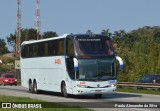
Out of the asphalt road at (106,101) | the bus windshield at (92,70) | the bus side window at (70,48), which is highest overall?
the bus side window at (70,48)

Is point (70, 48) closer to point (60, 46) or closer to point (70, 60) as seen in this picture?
point (70, 60)

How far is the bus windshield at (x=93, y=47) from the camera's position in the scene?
90.7 ft

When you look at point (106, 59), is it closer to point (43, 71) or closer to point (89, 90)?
point (89, 90)

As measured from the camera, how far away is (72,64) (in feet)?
92.3

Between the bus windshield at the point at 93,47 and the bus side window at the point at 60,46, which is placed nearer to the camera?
the bus windshield at the point at 93,47

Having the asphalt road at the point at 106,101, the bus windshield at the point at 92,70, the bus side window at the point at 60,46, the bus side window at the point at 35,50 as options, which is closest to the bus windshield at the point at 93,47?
the bus windshield at the point at 92,70

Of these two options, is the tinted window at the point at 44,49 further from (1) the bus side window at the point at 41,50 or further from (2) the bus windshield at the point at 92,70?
(2) the bus windshield at the point at 92,70

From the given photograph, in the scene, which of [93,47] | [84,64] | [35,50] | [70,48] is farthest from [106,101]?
[35,50]

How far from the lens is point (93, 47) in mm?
27938

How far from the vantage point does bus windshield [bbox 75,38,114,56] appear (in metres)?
27.6

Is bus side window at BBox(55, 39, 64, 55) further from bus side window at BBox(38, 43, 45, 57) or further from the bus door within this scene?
bus side window at BBox(38, 43, 45, 57)

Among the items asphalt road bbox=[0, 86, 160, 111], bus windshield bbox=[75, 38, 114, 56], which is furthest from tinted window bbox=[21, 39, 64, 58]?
asphalt road bbox=[0, 86, 160, 111]

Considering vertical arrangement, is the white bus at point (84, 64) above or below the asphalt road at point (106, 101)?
above

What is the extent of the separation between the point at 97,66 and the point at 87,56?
795 millimetres
